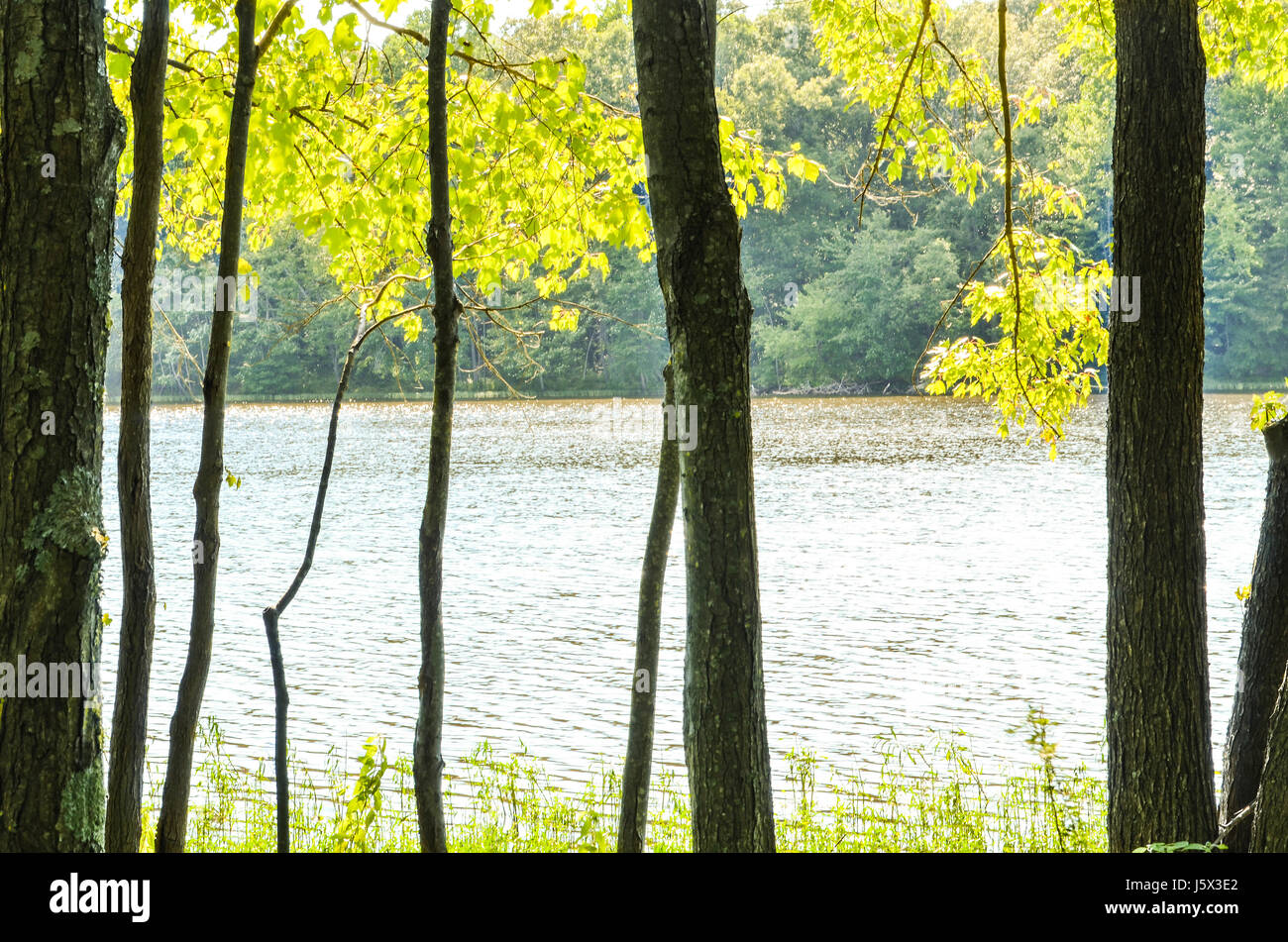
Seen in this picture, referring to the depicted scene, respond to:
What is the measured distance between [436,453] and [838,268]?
6324cm

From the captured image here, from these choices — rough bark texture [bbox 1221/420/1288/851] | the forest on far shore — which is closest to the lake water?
Result: rough bark texture [bbox 1221/420/1288/851]

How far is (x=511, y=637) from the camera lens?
13.6 meters

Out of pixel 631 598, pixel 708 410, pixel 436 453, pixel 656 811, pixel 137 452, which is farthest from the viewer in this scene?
pixel 631 598

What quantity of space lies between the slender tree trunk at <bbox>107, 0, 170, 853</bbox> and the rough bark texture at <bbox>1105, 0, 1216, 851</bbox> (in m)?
3.09

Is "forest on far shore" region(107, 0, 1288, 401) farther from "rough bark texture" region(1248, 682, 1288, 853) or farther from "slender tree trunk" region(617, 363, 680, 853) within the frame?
"rough bark texture" region(1248, 682, 1288, 853)

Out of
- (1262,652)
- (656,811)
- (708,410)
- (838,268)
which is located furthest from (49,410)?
(838,268)

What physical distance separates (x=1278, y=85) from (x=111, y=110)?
743 cm

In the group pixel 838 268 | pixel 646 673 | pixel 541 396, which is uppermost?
pixel 838 268

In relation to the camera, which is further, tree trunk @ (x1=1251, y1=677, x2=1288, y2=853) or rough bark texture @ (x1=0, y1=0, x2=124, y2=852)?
tree trunk @ (x1=1251, y1=677, x2=1288, y2=853)

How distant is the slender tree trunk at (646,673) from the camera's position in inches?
182

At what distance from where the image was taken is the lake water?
33.1 feet

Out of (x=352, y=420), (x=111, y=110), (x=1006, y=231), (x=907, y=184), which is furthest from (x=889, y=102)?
(x=907, y=184)

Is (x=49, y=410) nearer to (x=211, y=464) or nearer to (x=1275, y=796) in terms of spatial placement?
(x=211, y=464)

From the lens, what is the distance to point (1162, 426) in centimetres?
419
